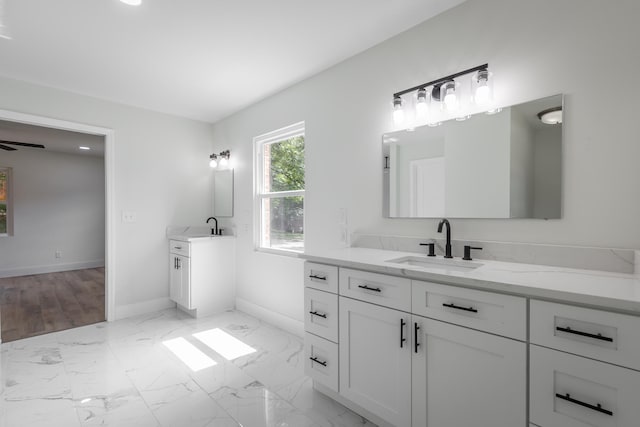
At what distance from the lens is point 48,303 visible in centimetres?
401

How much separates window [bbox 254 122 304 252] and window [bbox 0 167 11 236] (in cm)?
525

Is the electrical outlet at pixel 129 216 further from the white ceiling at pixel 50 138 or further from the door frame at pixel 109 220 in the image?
the white ceiling at pixel 50 138

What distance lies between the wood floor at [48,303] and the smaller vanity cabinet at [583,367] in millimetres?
3970

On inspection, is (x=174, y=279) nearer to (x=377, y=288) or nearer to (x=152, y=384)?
(x=152, y=384)

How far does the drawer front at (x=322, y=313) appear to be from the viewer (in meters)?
1.85

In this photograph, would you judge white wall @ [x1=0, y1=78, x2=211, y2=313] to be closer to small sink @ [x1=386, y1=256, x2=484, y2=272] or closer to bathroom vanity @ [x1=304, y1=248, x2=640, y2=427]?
bathroom vanity @ [x1=304, y1=248, x2=640, y2=427]

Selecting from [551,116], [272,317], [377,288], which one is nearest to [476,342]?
[377,288]

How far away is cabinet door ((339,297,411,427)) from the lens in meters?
1.51

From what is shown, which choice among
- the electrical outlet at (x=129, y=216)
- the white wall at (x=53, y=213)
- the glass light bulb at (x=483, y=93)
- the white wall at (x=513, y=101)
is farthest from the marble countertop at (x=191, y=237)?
the white wall at (x=53, y=213)

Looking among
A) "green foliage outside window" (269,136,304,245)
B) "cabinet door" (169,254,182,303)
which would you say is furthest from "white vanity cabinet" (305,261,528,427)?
"cabinet door" (169,254,182,303)

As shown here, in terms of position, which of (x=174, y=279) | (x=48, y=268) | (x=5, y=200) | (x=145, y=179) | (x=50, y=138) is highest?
(x=50, y=138)

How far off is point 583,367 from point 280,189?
2.78 metres

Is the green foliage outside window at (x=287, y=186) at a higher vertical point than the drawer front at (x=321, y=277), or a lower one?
higher

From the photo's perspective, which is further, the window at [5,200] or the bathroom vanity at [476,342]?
the window at [5,200]
